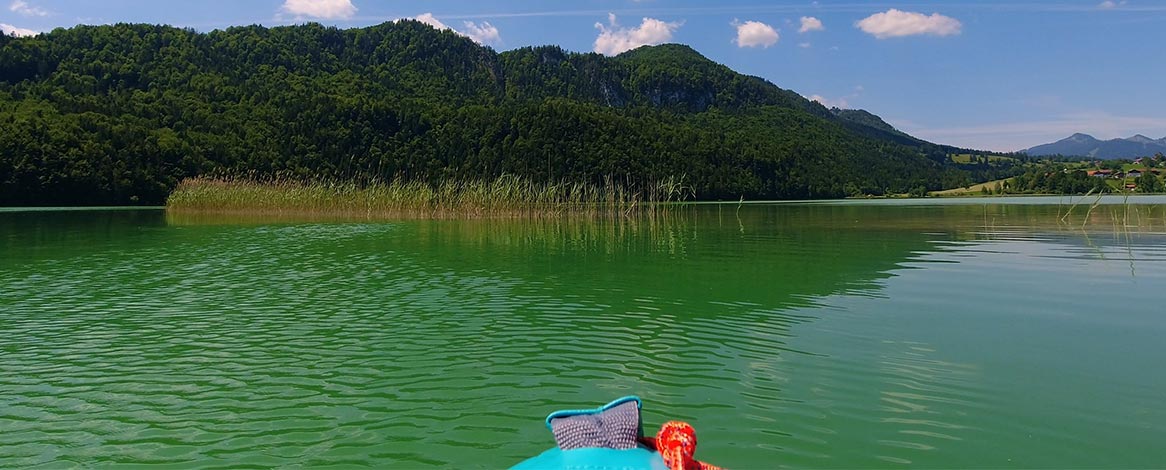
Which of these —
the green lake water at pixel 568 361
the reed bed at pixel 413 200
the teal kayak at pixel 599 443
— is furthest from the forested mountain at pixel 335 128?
the teal kayak at pixel 599 443

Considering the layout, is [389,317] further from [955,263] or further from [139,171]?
[139,171]

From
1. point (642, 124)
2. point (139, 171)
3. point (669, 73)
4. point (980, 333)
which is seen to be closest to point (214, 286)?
point (980, 333)

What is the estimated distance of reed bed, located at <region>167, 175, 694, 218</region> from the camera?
30.9 m

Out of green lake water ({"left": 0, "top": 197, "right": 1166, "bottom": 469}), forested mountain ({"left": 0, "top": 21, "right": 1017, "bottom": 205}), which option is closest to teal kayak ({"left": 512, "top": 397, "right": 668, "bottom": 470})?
green lake water ({"left": 0, "top": 197, "right": 1166, "bottom": 469})

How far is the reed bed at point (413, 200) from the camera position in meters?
30.9

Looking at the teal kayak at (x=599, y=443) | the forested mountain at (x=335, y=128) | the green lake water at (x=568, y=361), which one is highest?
the forested mountain at (x=335, y=128)

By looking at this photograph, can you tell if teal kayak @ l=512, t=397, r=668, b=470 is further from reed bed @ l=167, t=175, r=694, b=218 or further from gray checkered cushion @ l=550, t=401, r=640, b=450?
reed bed @ l=167, t=175, r=694, b=218

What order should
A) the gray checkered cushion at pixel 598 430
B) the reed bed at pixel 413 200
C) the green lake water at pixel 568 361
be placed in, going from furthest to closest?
the reed bed at pixel 413 200, the green lake water at pixel 568 361, the gray checkered cushion at pixel 598 430

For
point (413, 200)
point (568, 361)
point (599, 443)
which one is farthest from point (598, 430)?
point (413, 200)

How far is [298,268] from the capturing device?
41.9 ft

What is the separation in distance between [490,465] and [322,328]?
4.27m

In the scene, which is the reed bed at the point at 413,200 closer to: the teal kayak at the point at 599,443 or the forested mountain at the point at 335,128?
the forested mountain at the point at 335,128

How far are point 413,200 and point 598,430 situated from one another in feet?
102

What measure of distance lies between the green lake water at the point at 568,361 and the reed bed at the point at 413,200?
695 inches
